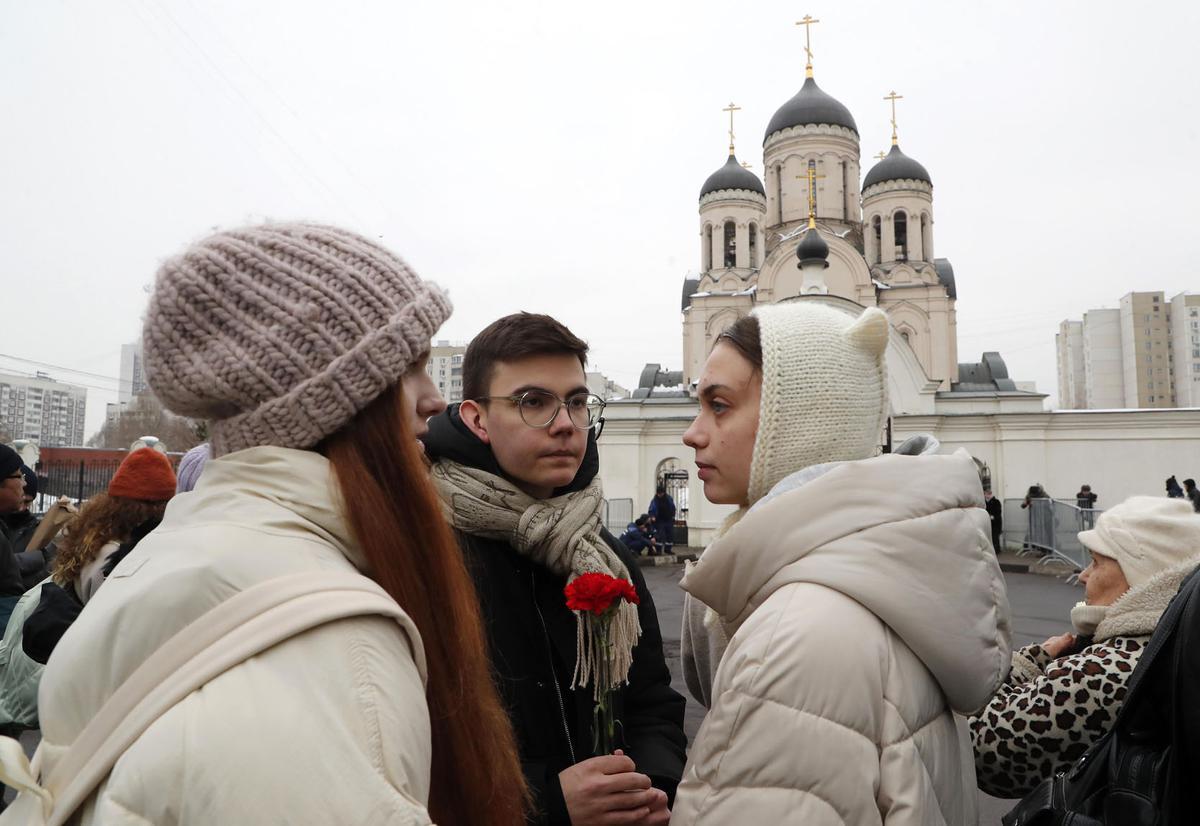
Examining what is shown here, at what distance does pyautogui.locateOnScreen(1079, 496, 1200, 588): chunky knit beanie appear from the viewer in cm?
244

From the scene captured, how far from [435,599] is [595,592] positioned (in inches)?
32.0

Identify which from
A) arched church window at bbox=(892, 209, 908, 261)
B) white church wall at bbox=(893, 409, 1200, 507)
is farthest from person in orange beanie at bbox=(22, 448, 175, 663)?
arched church window at bbox=(892, 209, 908, 261)

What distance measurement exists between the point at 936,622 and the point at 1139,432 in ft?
92.4

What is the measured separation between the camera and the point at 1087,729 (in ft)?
7.40

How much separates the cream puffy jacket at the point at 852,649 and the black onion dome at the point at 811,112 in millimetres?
35980

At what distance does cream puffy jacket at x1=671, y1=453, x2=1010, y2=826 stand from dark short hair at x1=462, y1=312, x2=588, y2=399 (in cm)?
89

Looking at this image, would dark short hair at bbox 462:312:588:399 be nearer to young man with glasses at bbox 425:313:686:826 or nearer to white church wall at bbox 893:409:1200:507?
young man with glasses at bbox 425:313:686:826

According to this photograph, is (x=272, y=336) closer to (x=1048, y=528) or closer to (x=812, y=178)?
(x=1048, y=528)

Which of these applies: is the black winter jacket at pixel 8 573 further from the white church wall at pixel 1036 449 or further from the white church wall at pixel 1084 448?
the white church wall at pixel 1084 448

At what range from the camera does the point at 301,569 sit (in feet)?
3.28

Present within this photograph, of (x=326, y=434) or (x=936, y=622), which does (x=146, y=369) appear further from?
(x=936, y=622)

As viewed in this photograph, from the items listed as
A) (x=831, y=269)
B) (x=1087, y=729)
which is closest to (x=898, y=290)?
(x=831, y=269)

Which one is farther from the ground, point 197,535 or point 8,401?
point 8,401

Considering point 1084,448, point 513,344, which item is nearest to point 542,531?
point 513,344
